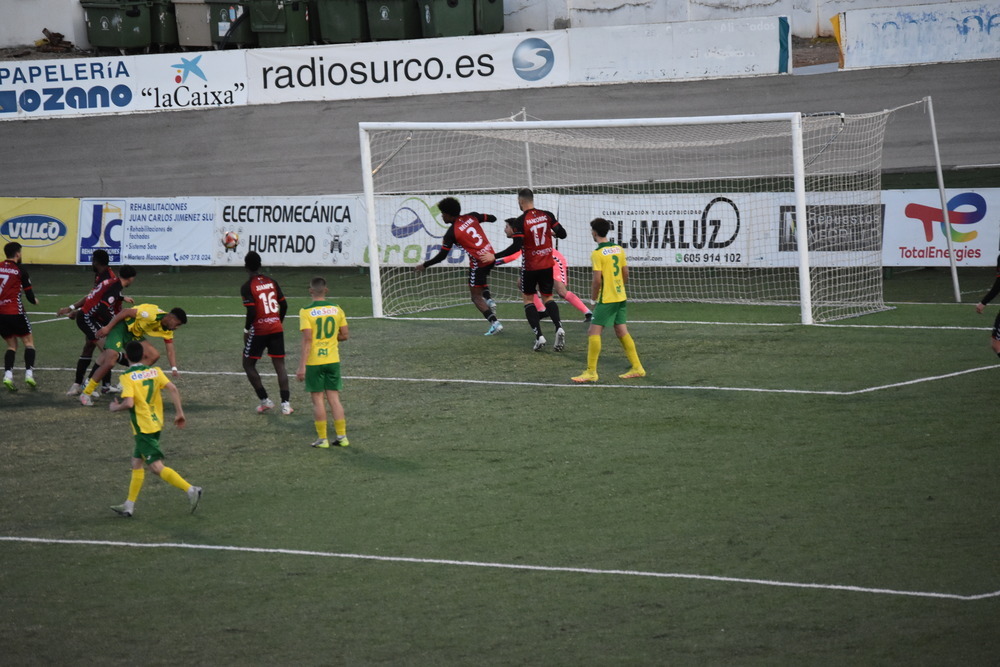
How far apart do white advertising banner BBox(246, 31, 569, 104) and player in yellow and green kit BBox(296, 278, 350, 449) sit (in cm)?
1695

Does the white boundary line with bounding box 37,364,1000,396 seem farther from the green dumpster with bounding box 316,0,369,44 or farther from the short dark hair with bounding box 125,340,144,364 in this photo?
the green dumpster with bounding box 316,0,369,44

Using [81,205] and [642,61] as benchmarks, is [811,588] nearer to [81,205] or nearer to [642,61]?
[642,61]

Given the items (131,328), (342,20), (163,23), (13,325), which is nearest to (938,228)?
(131,328)

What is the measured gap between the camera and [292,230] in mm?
A: 25484

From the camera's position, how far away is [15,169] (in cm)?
3150

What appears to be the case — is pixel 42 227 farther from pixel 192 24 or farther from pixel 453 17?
pixel 453 17

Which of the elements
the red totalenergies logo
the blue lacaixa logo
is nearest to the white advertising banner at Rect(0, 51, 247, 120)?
the blue lacaixa logo

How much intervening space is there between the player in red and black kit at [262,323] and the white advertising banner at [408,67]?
50.6 feet

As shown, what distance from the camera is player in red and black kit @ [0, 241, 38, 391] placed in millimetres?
15203

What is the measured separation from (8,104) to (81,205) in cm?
630

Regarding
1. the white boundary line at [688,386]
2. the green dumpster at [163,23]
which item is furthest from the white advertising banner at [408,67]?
the white boundary line at [688,386]

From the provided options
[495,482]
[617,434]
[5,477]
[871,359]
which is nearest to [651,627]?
[495,482]

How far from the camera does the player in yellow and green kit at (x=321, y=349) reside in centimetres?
1169

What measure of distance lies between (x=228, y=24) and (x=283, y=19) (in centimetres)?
241
